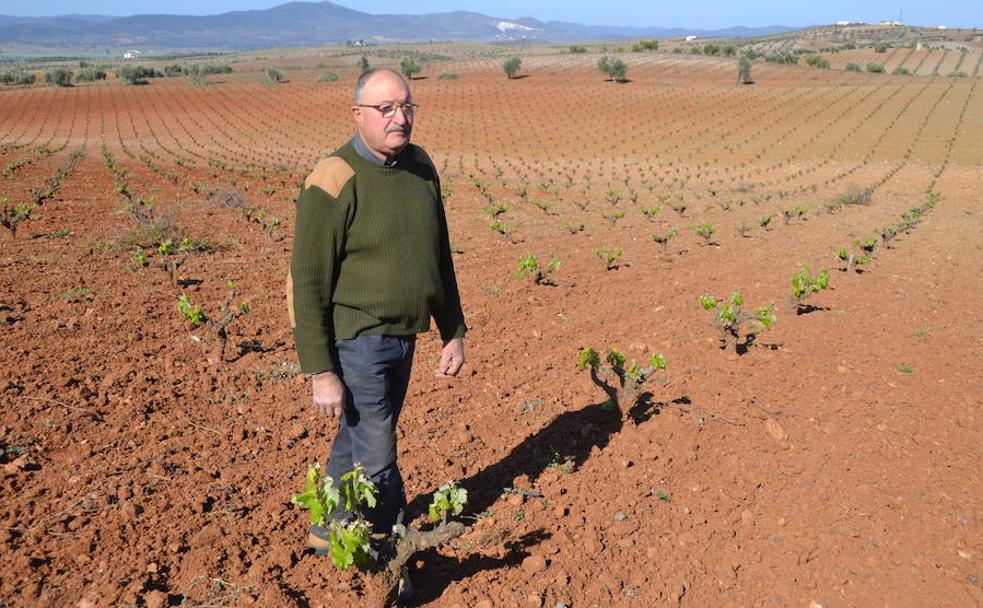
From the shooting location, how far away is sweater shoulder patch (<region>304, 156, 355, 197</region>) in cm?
226

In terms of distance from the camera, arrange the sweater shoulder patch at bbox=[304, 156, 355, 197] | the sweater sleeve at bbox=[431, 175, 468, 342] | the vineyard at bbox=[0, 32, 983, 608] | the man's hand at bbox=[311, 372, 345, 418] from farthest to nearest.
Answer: the vineyard at bbox=[0, 32, 983, 608] → the sweater sleeve at bbox=[431, 175, 468, 342] → the man's hand at bbox=[311, 372, 345, 418] → the sweater shoulder patch at bbox=[304, 156, 355, 197]

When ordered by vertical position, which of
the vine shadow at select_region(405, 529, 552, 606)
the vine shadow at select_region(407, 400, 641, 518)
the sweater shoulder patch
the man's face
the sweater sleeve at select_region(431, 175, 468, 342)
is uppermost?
the man's face

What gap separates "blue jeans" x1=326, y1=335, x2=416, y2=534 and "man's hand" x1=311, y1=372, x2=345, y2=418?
0.29 feet

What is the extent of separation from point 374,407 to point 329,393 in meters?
0.20

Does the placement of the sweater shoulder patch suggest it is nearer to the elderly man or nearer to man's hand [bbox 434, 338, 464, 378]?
the elderly man

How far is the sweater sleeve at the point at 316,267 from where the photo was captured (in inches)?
89.4

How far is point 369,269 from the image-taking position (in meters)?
2.44

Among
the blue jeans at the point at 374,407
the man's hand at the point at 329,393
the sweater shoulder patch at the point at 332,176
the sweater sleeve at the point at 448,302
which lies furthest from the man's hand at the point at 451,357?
the sweater shoulder patch at the point at 332,176

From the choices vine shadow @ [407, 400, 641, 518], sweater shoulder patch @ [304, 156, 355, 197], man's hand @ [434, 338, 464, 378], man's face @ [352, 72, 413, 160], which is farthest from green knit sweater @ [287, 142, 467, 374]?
vine shadow @ [407, 400, 641, 518]

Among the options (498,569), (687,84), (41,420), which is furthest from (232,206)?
(687,84)

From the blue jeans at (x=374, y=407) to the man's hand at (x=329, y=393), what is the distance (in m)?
0.09

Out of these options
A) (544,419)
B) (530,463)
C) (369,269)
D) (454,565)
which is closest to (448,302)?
(369,269)

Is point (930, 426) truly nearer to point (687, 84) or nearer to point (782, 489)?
point (782, 489)

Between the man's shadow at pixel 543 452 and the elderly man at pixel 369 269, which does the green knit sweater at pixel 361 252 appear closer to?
the elderly man at pixel 369 269
